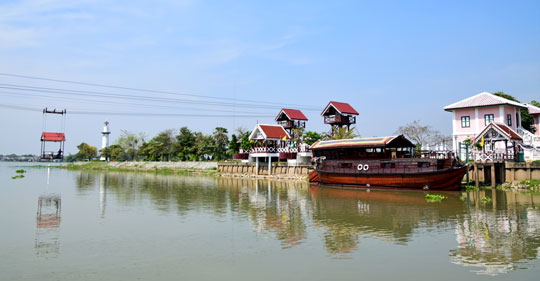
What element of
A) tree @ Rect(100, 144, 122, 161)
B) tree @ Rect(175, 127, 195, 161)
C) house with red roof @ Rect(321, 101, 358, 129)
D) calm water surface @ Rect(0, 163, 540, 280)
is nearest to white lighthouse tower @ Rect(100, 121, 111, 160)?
tree @ Rect(100, 144, 122, 161)

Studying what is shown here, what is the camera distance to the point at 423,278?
10.5m

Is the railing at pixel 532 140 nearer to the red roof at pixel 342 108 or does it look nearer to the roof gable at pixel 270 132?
the red roof at pixel 342 108

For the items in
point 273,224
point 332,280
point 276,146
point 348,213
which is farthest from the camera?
point 276,146

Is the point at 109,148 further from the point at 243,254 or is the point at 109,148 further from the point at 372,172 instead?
the point at 243,254

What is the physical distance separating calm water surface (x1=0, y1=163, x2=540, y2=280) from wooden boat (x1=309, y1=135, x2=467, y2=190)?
8.93m

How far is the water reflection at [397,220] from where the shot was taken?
13281 mm

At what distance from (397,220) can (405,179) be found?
17.4 meters

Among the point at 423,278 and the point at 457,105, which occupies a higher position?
the point at 457,105

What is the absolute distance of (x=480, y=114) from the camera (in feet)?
148

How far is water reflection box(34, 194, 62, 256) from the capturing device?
13.5 metres

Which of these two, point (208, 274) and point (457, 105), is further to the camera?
point (457, 105)

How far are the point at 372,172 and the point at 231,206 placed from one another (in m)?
18.1

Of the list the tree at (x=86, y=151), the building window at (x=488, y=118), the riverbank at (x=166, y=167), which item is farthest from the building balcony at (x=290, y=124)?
the tree at (x=86, y=151)

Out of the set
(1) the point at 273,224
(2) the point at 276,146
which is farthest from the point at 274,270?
(2) the point at 276,146
